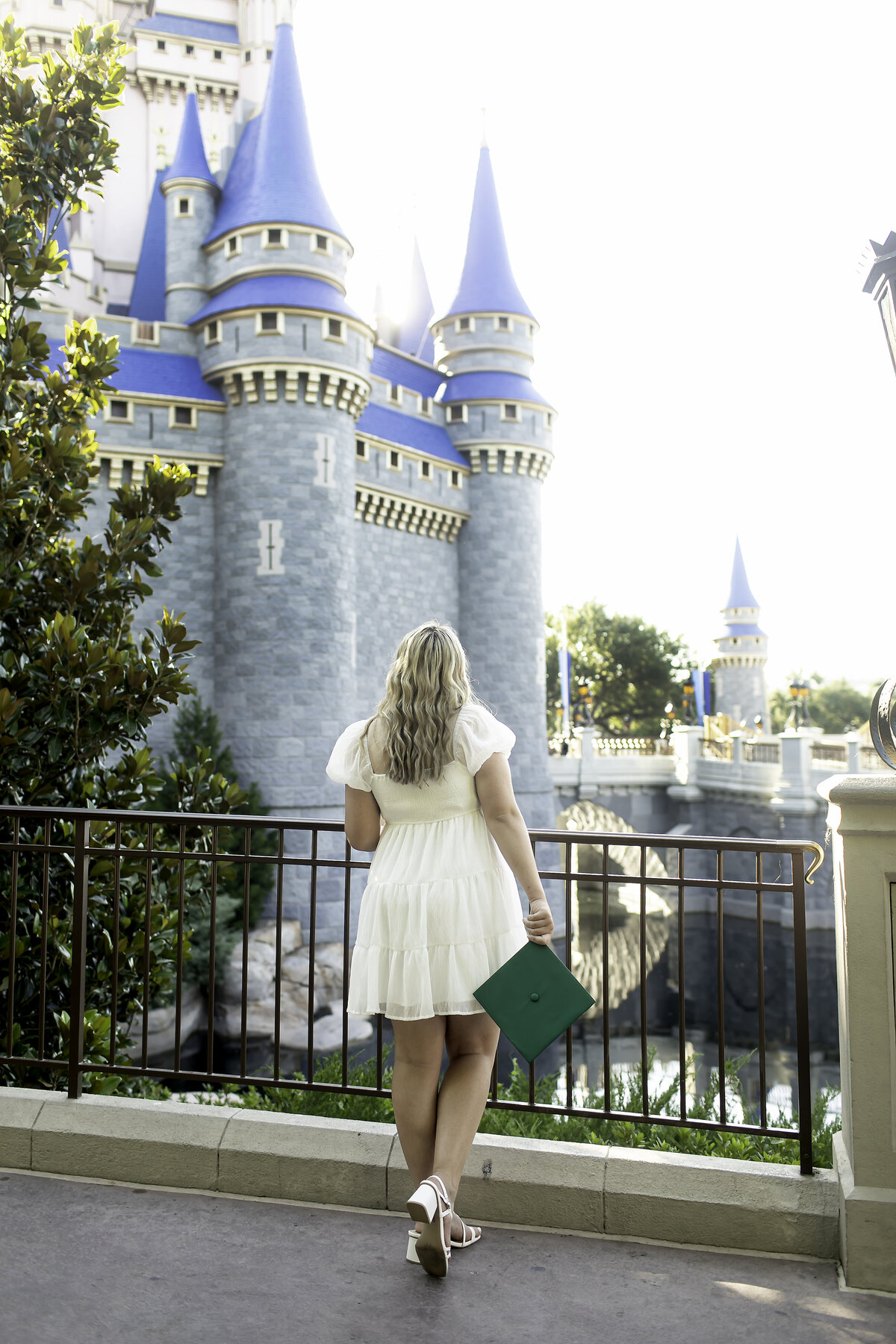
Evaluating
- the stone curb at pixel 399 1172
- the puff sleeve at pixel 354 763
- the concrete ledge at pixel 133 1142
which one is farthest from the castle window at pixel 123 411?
the puff sleeve at pixel 354 763

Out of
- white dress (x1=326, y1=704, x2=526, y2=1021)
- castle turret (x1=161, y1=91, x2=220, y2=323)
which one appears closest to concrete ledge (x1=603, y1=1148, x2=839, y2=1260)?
white dress (x1=326, y1=704, x2=526, y2=1021)

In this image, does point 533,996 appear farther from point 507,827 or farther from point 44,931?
point 44,931

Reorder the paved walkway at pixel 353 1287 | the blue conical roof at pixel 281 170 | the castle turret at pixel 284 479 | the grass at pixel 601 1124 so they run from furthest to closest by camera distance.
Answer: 1. the blue conical roof at pixel 281 170
2. the castle turret at pixel 284 479
3. the grass at pixel 601 1124
4. the paved walkway at pixel 353 1287

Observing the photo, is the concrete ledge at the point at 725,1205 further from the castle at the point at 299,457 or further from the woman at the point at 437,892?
the castle at the point at 299,457

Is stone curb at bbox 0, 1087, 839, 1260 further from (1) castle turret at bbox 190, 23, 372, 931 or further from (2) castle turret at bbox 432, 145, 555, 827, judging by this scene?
(2) castle turret at bbox 432, 145, 555, 827

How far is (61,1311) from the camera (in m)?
1.94

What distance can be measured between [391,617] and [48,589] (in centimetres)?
1601

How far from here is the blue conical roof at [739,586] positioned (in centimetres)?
4316

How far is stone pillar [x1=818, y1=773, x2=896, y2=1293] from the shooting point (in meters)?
2.09

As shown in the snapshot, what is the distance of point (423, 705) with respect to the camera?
6.95 ft

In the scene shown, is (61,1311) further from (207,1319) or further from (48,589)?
Result: (48,589)

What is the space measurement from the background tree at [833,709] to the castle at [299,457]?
3427 centimetres

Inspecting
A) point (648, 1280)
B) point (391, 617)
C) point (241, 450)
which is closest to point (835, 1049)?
point (391, 617)

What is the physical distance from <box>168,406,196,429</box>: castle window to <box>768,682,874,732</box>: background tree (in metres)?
41.1
